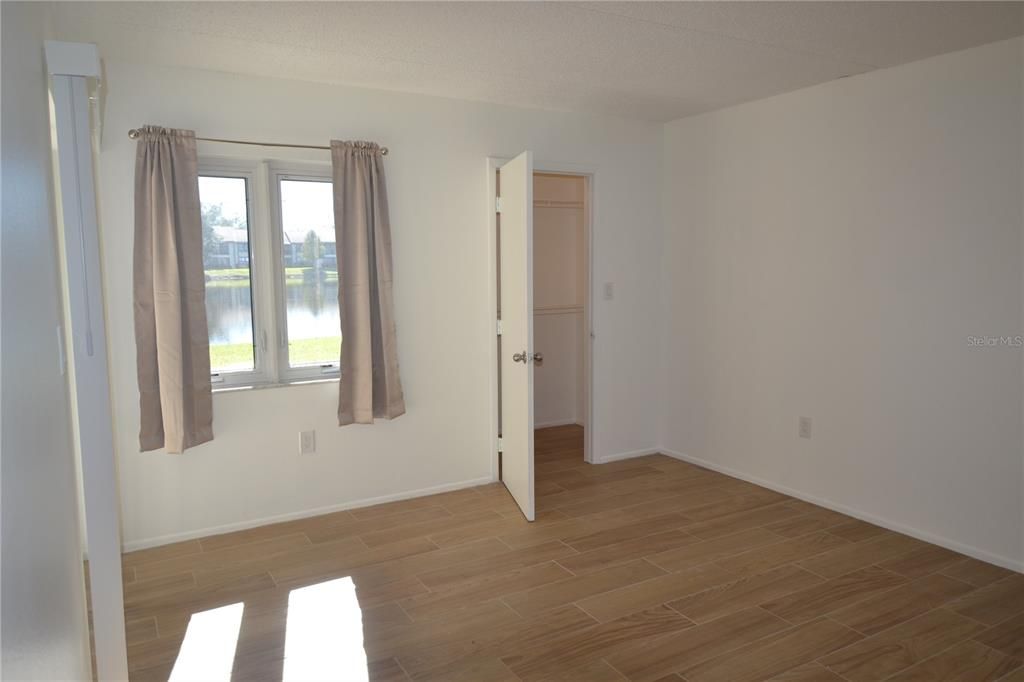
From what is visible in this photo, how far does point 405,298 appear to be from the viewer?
4145 mm

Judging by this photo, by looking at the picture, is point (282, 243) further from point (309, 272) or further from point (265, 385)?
point (265, 385)

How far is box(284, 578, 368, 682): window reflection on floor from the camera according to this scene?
96.6 inches

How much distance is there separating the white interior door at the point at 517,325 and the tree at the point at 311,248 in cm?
111

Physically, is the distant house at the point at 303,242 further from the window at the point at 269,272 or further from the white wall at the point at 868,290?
the white wall at the point at 868,290

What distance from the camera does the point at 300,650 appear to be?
8.49 ft

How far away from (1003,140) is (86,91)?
3665mm

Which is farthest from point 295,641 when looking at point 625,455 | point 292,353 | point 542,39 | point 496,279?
point 625,455

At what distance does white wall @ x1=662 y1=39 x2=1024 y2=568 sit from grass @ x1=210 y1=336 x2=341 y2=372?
8.24 ft

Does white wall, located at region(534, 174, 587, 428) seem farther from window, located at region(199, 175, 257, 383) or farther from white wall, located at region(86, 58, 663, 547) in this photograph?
window, located at region(199, 175, 257, 383)

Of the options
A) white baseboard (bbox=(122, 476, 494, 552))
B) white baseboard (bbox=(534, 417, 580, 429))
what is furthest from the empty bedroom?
white baseboard (bbox=(534, 417, 580, 429))

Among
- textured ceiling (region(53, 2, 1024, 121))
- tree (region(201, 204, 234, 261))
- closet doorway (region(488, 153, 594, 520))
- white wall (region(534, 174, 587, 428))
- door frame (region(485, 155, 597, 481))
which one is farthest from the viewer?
white wall (region(534, 174, 587, 428))

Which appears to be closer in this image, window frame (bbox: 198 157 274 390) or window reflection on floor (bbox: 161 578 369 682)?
window reflection on floor (bbox: 161 578 369 682)

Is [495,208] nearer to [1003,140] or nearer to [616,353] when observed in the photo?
[616,353]

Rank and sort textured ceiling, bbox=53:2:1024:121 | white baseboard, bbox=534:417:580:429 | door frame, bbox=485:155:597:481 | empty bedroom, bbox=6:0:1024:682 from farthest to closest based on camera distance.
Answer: white baseboard, bbox=534:417:580:429 < door frame, bbox=485:155:597:481 < textured ceiling, bbox=53:2:1024:121 < empty bedroom, bbox=6:0:1024:682
